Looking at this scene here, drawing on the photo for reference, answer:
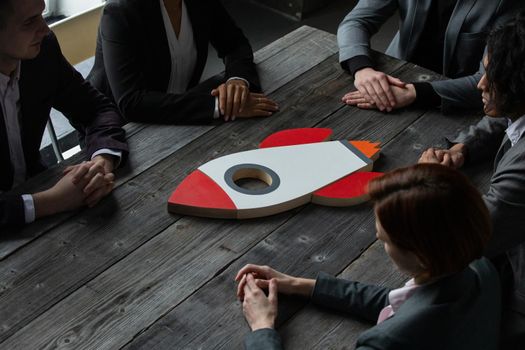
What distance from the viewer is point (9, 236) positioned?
60.4 inches

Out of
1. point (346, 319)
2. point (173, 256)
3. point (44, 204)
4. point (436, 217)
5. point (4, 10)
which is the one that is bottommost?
point (346, 319)

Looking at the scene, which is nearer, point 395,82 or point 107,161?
point 107,161

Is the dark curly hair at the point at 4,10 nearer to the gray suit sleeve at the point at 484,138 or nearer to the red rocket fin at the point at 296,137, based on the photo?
the red rocket fin at the point at 296,137

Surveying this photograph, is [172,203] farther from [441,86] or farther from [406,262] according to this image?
[441,86]

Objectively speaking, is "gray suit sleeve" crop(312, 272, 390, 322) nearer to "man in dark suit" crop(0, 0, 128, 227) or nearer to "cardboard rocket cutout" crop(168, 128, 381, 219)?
"cardboard rocket cutout" crop(168, 128, 381, 219)

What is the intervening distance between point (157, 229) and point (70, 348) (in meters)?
0.37

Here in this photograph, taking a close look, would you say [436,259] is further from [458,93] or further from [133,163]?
[458,93]

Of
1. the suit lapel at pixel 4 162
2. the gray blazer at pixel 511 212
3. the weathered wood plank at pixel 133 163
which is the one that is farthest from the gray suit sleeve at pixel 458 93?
the suit lapel at pixel 4 162

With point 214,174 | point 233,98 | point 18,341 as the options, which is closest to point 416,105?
point 233,98

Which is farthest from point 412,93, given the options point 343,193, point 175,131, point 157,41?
point 157,41

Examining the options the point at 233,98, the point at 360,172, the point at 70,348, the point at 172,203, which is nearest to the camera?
the point at 70,348

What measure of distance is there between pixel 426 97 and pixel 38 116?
1.13m

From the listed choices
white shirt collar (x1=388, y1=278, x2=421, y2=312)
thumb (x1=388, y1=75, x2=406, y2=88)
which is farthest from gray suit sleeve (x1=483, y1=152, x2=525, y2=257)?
thumb (x1=388, y1=75, x2=406, y2=88)

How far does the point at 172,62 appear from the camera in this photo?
2.29 m
